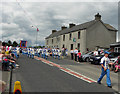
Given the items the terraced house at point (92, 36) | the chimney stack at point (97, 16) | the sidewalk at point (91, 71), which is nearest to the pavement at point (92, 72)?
the sidewalk at point (91, 71)

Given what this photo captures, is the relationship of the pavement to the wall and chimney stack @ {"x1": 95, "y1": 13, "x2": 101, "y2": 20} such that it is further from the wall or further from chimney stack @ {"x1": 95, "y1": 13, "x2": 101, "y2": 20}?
chimney stack @ {"x1": 95, "y1": 13, "x2": 101, "y2": 20}

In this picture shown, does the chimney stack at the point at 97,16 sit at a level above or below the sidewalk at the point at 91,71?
above

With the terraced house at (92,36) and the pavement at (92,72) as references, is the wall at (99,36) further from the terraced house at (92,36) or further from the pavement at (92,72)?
the pavement at (92,72)

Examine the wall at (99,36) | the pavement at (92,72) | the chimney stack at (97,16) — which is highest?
the chimney stack at (97,16)

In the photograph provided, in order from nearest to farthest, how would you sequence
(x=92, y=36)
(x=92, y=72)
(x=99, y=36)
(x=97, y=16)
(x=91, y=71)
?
(x=92, y=72) → (x=91, y=71) → (x=92, y=36) → (x=97, y=16) → (x=99, y=36)

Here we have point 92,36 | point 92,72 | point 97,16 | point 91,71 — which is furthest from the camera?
point 97,16

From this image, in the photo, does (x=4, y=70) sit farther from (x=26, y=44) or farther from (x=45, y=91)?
(x=26, y=44)

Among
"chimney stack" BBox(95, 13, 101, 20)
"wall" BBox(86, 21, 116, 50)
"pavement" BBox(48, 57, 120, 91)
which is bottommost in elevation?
"pavement" BBox(48, 57, 120, 91)

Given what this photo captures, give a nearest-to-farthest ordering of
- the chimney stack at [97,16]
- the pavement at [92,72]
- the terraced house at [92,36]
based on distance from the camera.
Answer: the pavement at [92,72] < the terraced house at [92,36] < the chimney stack at [97,16]

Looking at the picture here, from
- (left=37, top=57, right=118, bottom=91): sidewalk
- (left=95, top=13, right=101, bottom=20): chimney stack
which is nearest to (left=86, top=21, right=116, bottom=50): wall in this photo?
(left=95, top=13, right=101, bottom=20): chimney stack

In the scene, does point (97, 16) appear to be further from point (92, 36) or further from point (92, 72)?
point (92, 72)

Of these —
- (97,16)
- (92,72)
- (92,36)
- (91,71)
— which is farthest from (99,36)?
(92,72)

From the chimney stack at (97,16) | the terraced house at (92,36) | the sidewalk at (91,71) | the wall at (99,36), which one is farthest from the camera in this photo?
the chimney stack at (97,16)

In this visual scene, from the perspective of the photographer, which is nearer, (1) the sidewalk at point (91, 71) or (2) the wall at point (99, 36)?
(1) the sidewalk at point (91, 71)
